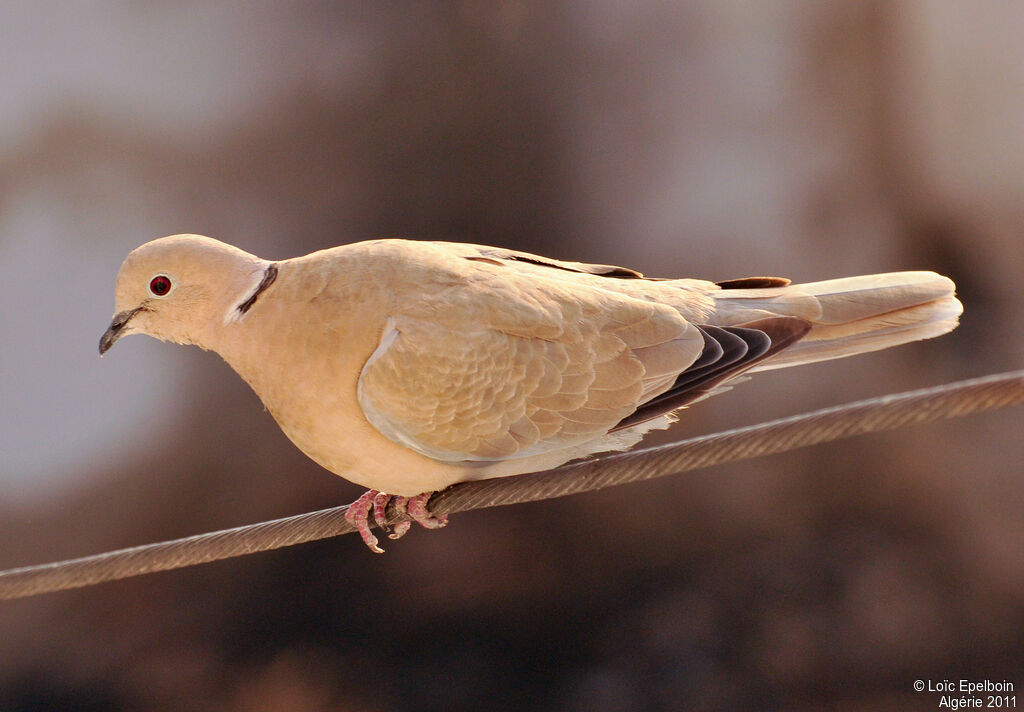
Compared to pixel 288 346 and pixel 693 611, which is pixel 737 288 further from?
pixel 693 611

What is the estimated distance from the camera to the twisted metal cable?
127cm

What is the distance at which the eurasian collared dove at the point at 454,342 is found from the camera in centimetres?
160

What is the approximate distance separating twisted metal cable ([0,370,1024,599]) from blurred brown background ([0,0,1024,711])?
3302 mm

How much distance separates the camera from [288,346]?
1.60m

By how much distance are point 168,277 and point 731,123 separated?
14.1 feet

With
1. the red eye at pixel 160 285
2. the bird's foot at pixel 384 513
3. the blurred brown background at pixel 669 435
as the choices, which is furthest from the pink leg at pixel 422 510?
the blurred brown background at pixel 669 435

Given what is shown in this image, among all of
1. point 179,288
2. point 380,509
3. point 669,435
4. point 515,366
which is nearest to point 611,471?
point 515,366

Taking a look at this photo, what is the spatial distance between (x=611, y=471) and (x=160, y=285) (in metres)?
0.89

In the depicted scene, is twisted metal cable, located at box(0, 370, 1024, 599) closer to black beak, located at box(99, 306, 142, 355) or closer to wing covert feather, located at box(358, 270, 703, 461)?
wing covert feather, located at box(358, 270, 703, 461)

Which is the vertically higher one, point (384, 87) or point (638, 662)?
point (384, 87)

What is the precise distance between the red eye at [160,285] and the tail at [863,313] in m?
1.07

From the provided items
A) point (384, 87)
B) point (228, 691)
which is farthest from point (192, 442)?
point (384, 87)

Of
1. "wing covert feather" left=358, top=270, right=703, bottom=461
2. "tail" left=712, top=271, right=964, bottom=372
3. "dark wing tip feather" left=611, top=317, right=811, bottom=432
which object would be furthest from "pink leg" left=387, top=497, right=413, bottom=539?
"tail" left=712, top=271, right=964, bottom=372

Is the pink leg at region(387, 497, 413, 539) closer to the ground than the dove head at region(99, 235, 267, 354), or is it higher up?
closer to the ground
